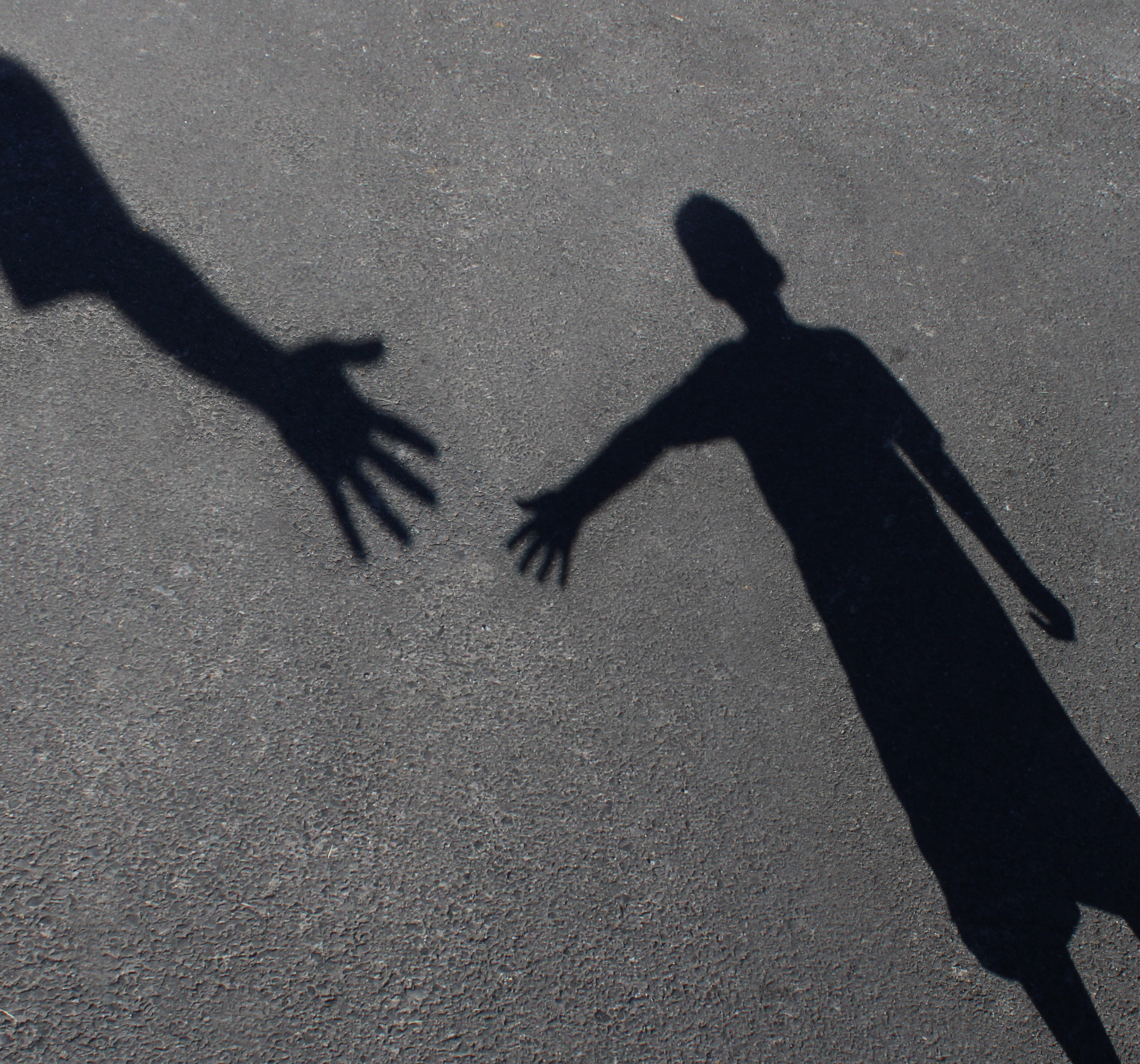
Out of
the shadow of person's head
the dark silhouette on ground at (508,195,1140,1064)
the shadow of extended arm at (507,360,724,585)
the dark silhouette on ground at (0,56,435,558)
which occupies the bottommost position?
the dark silhouette on ground at (0,56,435,558)

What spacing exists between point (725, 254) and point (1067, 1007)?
3803 mm

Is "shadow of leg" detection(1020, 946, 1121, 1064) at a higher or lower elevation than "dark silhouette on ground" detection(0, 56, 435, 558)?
higher

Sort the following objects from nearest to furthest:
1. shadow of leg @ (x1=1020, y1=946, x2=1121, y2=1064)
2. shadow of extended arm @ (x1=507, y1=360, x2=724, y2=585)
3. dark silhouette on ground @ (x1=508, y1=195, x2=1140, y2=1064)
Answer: shadow of leg @ (x1=1020, y1=946, x2=1121, y2=1064) → dark silhouette on ground @ (x1=508, y1=195, x2=1140, y2=1064) → shadow of extended arm @ (x1=507, y1=360, x2=724, y2=585)

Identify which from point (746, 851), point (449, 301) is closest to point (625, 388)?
point (449, 301)

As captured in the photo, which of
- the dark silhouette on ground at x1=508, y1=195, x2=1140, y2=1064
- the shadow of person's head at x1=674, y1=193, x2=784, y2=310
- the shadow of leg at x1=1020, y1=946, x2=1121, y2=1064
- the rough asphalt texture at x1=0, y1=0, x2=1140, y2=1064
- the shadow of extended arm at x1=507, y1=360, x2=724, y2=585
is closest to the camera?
the rough asphalt texture at x1=0, y1=0, x2=1140, y2=1064

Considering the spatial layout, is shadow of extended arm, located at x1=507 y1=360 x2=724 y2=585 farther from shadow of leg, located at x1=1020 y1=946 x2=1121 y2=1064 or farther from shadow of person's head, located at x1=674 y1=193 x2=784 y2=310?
shadow of leg, located at x1=1020 y1=946 x2=1121 y2=1064

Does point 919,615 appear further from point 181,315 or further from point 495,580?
point 181,315

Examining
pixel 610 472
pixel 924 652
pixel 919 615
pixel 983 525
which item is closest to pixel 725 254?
pixel 610 472

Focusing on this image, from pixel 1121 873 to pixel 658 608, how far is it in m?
1.91

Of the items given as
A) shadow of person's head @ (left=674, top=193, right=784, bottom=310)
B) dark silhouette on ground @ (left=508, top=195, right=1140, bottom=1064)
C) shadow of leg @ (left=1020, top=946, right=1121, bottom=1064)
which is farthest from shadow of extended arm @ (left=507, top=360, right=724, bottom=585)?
shadow of leg @ (left=1020, top=946, right=1121, bottom=1064)

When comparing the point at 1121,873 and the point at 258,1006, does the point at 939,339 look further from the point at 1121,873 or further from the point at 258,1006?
the point at 258,1006

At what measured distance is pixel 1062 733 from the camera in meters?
3.80

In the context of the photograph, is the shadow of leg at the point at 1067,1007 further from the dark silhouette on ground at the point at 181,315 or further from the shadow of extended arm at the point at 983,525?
the dark silhouette on ground at the point at 181,315

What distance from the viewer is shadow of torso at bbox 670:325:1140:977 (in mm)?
3436
